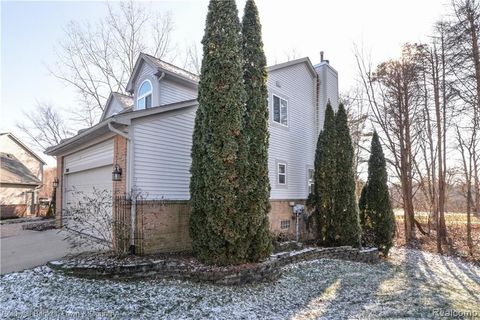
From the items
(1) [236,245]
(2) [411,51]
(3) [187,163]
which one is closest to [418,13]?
(2) [411,51]

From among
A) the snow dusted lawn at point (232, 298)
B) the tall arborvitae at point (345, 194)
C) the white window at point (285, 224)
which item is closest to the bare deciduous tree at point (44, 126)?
the white window at point (285, 224)

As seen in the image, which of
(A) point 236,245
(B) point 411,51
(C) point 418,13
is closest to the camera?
(A) point 236,245

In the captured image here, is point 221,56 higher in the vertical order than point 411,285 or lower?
higher

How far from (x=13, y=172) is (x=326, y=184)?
777 inches

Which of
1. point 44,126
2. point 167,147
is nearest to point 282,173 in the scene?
point 167,147

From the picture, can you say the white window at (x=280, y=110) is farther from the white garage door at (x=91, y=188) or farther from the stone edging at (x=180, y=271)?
the white garage door at (x=91, y=188)

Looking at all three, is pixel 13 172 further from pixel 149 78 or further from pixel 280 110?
pixel 280 110

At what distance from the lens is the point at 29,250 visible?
775 cm

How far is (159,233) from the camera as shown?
7.67 m

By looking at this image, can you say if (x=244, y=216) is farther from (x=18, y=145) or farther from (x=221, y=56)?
(x=18, y=145)

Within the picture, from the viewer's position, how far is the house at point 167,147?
7.48 m

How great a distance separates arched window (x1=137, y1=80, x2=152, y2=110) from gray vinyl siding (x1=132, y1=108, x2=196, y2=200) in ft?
8.70

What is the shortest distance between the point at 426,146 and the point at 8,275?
18.4 metres

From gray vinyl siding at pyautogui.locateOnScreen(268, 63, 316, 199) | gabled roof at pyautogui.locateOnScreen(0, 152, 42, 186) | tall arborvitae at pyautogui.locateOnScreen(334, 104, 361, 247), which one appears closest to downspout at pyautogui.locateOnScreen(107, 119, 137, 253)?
gray vinyl siding at pyautogui.locateOnScreen(268, 63, 316, 199)
